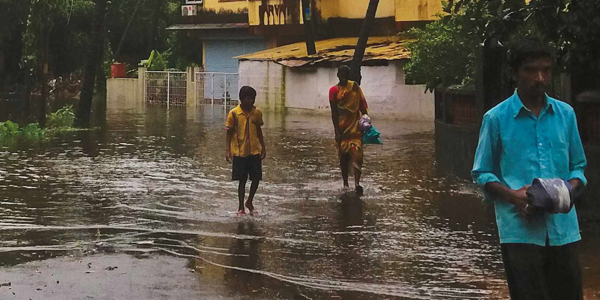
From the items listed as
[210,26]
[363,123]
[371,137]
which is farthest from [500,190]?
[210,26]

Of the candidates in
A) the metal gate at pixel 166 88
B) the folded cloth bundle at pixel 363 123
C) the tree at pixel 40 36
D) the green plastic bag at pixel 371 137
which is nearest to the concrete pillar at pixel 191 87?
the metal gate at pixel 166 88

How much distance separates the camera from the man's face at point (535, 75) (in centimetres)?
470

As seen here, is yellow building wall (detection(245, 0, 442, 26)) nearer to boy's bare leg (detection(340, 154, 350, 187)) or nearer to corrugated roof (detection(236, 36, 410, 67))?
corrugated roof (detection(236, 36, 410, 67))

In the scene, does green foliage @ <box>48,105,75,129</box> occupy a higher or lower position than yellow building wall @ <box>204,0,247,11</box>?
lower

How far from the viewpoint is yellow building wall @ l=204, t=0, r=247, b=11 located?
41094 mm

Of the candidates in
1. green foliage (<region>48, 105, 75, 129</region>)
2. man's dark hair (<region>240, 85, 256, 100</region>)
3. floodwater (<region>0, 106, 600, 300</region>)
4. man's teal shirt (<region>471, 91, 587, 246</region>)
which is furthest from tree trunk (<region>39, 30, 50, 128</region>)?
man's teal shirt (<region>471, 91, 587, 246</region>)

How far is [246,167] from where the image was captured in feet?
35.8

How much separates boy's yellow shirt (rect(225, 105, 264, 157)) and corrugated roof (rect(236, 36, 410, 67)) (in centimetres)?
1859

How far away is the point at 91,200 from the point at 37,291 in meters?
4.82

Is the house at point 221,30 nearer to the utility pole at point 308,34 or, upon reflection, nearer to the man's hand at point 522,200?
the utility pole at point 308,34

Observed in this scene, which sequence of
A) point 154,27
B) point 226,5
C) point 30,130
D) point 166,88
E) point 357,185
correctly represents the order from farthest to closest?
point 154,27
point 226,5
point 166,88
point 30,130
point 357,185

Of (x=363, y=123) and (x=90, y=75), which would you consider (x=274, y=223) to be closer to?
(x=363, y=123)

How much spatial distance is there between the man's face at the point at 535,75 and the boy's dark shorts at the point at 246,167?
636cm

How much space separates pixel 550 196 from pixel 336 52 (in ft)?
95.6
